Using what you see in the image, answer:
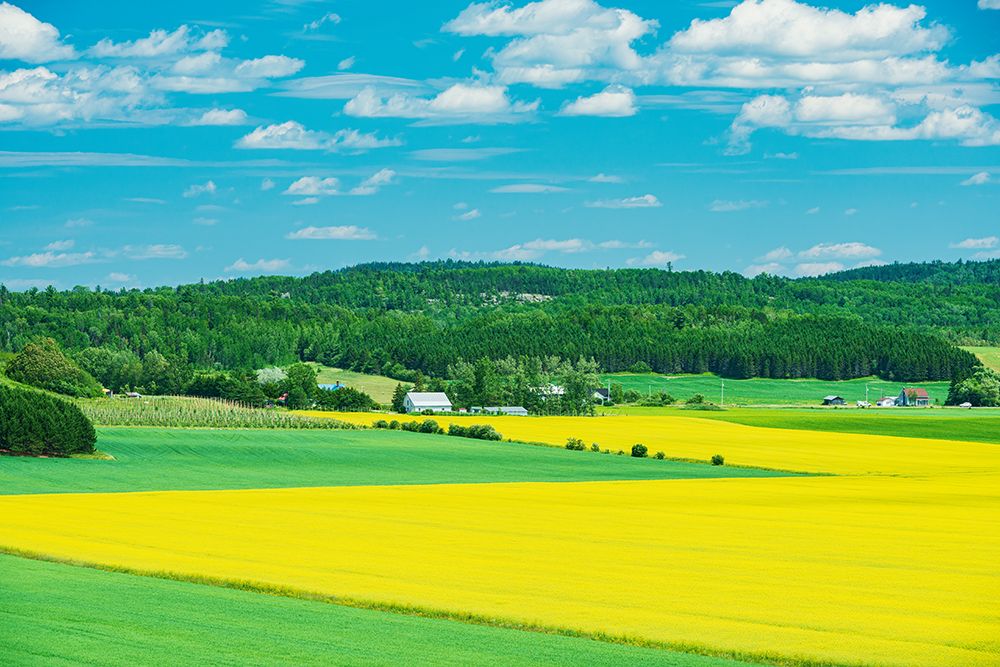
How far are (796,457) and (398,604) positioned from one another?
65915mm

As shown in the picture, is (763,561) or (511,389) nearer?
(763,561)

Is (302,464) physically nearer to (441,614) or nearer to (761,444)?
(761,444)

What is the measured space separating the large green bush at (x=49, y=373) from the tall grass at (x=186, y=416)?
13001 millimetres

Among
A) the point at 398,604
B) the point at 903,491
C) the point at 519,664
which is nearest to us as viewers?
the point at 519,664

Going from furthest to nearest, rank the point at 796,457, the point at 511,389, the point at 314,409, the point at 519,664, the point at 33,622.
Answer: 1. the point at 511,389
2. the point at 314,409
3. the point at 796,457
4. the point at 33,622
5. the point at 519,664

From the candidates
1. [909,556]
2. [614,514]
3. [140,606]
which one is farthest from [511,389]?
[140,606]

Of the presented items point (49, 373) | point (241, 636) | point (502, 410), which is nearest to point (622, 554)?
point (241, 636)

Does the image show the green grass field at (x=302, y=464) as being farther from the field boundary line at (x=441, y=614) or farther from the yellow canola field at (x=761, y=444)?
the field boundary line at (x=441, y=614)

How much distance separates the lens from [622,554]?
3738 cm

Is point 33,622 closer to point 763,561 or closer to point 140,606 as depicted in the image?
point 140,606

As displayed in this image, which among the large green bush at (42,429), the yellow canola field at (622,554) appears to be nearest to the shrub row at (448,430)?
the large green bush at (42,429)

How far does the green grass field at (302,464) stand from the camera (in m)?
66.5

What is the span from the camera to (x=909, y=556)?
37094 millimetres

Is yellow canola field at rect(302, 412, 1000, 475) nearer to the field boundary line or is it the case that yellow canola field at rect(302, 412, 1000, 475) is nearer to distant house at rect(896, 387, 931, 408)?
the field boundary line
